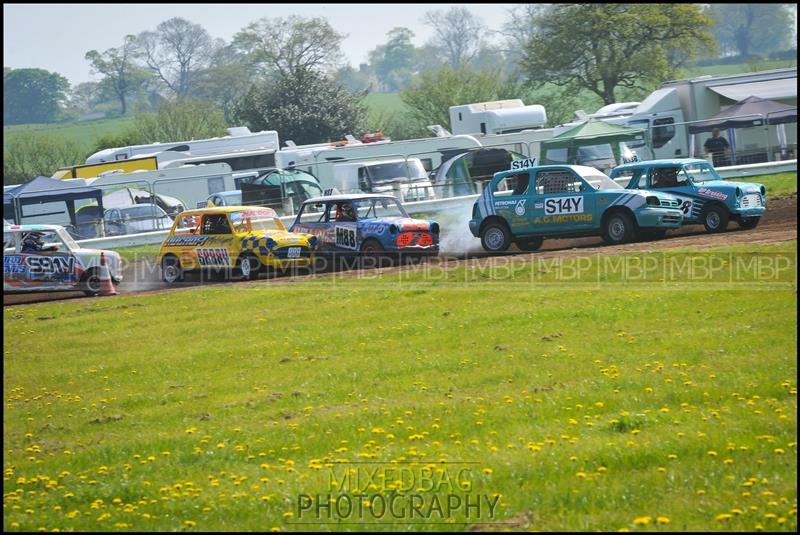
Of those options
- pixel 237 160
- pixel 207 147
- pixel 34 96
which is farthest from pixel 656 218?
pixel 34 96

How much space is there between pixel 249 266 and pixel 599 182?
7.11 metres

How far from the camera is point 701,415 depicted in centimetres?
812

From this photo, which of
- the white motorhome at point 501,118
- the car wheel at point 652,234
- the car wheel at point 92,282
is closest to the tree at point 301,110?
the white motorhome at point 501,118

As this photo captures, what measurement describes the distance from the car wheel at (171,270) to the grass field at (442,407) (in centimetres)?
520

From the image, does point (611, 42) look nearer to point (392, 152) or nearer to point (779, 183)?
point (392, 152)

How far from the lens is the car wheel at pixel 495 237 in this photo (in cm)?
2064

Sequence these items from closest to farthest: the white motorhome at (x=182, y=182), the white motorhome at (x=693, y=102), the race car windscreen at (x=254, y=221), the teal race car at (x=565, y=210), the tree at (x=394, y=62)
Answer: the teal race car at (x=565, y=210)
the race car windscreen at (x=254, y=221)
the white motorhome at (x=182, y=182)
the white motorhome at (x=693, y=102)
the tree at (x=394, y=62)

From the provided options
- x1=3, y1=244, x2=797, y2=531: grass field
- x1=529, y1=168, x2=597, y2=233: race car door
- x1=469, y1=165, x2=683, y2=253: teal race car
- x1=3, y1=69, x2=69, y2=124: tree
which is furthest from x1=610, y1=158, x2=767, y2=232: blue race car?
x1=3, y1=69, x2=69, y2=124: tree

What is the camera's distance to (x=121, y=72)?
10562cm

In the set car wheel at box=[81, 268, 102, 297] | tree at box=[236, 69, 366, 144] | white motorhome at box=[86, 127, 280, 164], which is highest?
tree at box=[236, 69, 366, 144]

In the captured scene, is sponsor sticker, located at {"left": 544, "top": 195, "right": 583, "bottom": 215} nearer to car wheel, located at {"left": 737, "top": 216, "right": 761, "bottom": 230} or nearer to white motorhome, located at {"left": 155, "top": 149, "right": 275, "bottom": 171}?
car wheel, located at {"left": 737, "top": 216, "right": 761, "bottom": 230}

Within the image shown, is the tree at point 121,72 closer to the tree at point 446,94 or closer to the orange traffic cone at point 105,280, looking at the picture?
the tree at point 446,94

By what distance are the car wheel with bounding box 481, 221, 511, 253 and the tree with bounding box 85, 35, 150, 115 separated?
266ft

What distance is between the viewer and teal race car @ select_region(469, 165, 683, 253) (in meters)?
19.3
